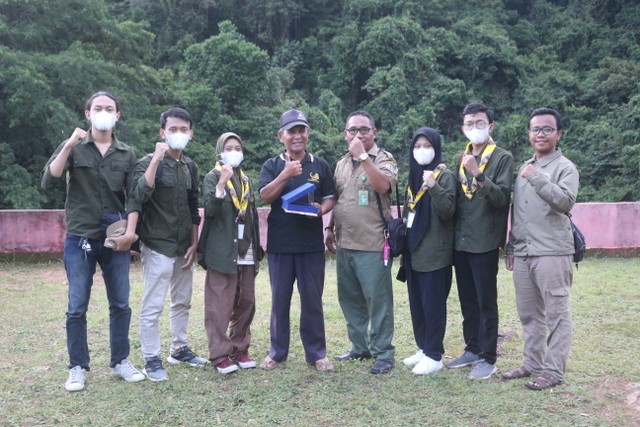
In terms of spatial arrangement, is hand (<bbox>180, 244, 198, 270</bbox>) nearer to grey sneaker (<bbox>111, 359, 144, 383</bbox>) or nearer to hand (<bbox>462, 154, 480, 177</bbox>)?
grey sneaker (<bbox>111, 359, 144, 383</bbox>)

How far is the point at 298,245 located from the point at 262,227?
5.04 metres

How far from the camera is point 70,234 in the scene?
158 inches

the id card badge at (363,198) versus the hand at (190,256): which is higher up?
the id card badge at (363,198)

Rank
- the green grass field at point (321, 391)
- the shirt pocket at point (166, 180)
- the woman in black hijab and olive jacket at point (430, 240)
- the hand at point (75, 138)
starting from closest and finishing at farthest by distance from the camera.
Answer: the green grass field at point (321, 391), the hand at point (75, 138), the shirt pocket at point (166, 180), the woman in black hijab and olive jacket at point (430, 240)

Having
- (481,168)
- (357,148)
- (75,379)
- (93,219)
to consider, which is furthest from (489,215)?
(75,379)

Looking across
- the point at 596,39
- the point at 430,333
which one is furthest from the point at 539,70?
the point at 430,333

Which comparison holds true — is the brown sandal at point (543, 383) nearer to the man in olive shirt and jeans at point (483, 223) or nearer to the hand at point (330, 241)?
the man in olive shirt and jeans at point (483, 223)

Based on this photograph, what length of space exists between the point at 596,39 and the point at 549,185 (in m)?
20.8

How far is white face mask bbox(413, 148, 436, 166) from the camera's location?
4285mm

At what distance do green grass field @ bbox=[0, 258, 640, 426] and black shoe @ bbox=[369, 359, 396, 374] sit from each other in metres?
0.05

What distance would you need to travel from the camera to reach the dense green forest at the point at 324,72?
13469mm

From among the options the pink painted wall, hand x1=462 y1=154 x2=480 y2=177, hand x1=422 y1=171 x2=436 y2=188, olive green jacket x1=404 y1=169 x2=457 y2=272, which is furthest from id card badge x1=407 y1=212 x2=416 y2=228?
the pink painted wall

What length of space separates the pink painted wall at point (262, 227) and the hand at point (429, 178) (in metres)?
5.16

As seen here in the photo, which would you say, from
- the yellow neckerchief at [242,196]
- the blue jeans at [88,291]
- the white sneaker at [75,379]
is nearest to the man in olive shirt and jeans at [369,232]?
the yellow neckerchief at [242,196]
